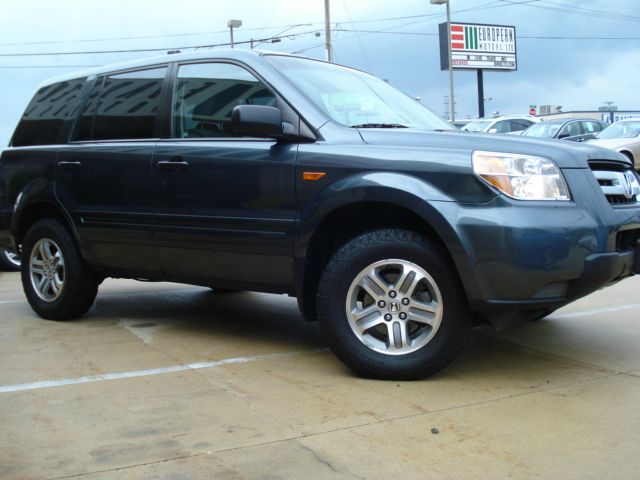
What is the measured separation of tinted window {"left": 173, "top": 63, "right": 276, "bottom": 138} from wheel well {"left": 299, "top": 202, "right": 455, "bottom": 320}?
873 mm

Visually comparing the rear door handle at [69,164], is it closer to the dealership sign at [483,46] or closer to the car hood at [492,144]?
the car hood at [492,144]

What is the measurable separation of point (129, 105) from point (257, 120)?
1.56 m


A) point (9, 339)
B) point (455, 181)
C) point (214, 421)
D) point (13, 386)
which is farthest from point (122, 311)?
point (455, 181)

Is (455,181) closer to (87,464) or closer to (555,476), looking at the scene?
(555,476)

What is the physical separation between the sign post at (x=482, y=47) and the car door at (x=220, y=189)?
150 ft

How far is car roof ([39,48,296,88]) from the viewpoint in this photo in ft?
16.4

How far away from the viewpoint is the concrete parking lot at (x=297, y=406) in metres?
3.07

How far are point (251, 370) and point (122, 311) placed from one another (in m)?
2.34

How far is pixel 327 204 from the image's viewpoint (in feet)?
14.0

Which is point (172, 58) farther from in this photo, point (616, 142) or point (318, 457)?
point (616, 142)

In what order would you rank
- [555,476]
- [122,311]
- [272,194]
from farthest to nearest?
[122,311] → [272,194] → [555,476]

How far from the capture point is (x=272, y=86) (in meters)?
4.71

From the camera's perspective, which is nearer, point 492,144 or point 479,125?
point 492,144

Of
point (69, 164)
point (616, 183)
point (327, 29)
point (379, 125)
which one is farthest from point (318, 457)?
point (327, 29)
